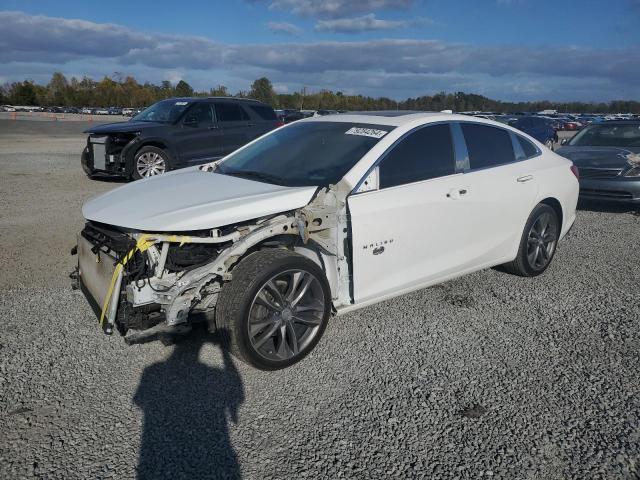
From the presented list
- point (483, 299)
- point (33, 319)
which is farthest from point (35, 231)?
point (483, 299)

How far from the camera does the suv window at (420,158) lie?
4.06m

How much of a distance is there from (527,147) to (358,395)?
329 cm

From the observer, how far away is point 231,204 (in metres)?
3.56

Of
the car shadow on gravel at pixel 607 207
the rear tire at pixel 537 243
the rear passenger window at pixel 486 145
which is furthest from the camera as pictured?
the car shadow on gravel at pixel 607 207

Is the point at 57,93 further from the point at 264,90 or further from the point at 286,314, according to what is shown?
the point at 286,314

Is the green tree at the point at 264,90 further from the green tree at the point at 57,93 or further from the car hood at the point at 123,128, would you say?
the car hood at the point at 123,128

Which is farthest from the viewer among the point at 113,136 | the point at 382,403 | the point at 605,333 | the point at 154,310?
the point at 113,136

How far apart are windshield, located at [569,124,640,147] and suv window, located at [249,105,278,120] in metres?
6.55

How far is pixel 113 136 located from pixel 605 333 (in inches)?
388

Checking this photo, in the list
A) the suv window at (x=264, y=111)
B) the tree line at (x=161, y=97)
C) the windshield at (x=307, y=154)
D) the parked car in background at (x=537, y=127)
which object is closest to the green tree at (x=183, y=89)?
the tree line at (x=161, y=97)

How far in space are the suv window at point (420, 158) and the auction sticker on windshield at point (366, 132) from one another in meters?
0.18

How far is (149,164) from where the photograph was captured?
11.1 m

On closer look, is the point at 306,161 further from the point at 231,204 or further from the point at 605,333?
the point at 605,333

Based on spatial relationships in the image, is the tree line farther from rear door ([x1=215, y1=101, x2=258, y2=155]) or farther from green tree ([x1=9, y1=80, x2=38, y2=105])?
rear door ([x1=215, y1=101, x2=258, y2=155])
